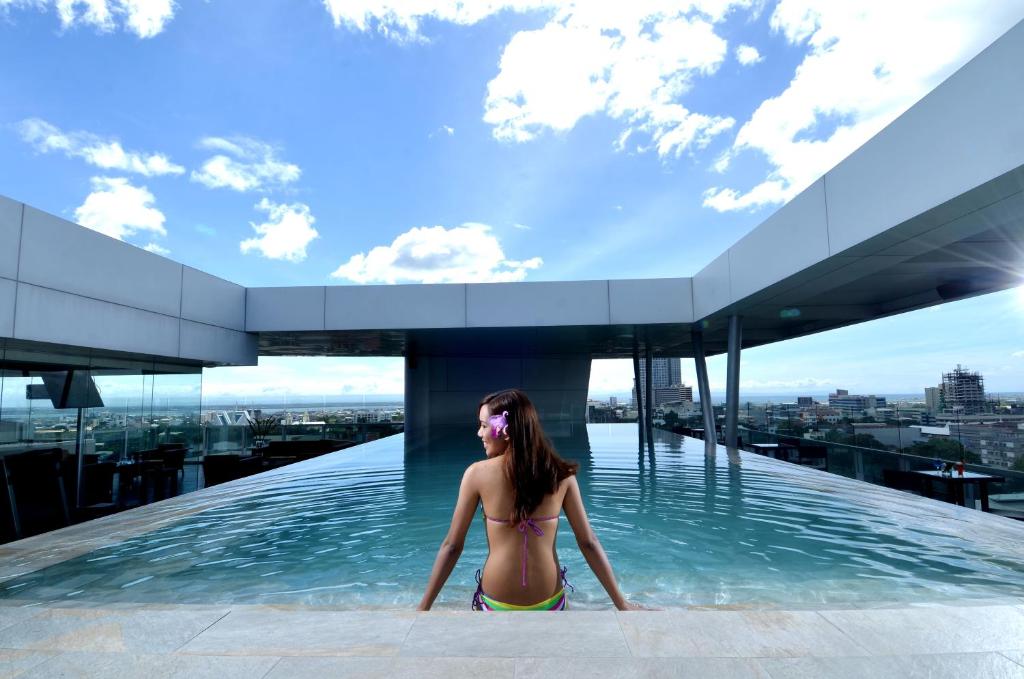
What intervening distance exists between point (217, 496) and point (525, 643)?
26.4 feet

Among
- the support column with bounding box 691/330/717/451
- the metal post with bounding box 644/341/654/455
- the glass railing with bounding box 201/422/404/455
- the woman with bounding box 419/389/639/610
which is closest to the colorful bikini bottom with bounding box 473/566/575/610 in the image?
the woman with bounding box 419/389/639/610

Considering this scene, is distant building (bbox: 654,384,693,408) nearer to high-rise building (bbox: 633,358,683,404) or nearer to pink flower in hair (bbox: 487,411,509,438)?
high-rise building (bbox: 633,358,683,404)

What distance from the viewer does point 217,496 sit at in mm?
8508

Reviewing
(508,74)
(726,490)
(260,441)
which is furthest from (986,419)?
(260,441)

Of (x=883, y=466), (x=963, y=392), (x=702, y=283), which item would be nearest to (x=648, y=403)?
(x=702, y=283)

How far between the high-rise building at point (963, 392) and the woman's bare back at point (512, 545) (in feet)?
Answer: 39.8

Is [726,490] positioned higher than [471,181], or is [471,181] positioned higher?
[471,181]

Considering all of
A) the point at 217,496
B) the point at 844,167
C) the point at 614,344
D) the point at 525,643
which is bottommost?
the point at 217,496

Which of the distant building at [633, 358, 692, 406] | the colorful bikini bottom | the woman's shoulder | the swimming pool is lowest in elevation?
the swimming pool

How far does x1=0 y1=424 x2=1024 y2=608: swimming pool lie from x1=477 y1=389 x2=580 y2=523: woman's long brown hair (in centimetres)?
209

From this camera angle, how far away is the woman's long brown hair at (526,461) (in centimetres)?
229

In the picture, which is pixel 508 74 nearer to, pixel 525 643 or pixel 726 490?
pixel 726 490

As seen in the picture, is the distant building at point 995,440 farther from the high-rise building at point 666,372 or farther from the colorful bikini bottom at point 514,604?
the high-rise building at point 666,372

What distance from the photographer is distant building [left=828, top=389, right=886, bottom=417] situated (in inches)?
532
